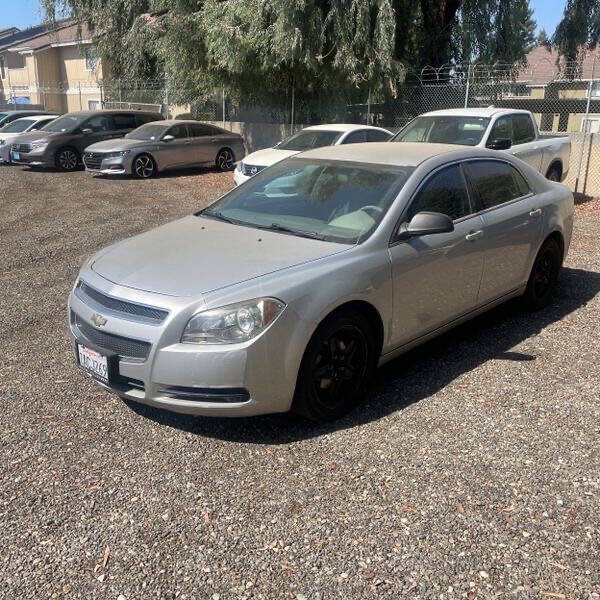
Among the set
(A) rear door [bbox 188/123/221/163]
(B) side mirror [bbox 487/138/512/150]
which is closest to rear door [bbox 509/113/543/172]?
(B) side mirror [bbox 487/138/512/150]

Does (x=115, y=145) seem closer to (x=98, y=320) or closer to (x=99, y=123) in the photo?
(x=99, y=123)

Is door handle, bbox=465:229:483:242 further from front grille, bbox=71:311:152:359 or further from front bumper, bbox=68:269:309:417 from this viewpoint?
front grille, bbox=71:311:152:359

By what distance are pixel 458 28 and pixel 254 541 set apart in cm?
1694

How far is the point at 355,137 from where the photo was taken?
12.2 m

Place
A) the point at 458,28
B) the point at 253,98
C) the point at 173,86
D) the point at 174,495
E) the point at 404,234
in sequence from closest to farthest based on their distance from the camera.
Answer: the point at 174,495 → the point at 404,234 → the point at 458,28 → the point at 253,98 → the point at 173,86

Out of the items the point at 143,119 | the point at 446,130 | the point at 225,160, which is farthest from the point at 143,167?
the point at 446,130

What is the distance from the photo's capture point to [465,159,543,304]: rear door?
16.1ft

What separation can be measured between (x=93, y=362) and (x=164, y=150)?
531 inches

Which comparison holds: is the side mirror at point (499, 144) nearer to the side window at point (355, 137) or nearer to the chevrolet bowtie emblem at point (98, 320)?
the side window at point (355, 137)

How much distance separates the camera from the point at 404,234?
4141mm

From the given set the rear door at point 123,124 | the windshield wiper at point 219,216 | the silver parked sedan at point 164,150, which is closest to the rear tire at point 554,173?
the windshield wiper at point 219,216

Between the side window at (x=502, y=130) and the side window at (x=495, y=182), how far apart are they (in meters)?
5.14

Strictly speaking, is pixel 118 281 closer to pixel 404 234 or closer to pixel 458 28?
pixel 404 234

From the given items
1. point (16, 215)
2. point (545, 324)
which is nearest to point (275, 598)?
point (545, 324)
